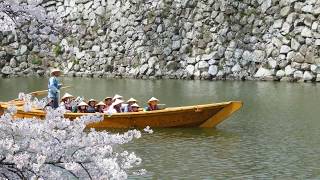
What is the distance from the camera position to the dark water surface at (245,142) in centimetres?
1293

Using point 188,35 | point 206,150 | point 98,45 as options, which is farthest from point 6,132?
point 98,45

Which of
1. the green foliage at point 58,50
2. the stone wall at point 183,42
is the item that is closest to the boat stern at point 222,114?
the stone wall at point 183,42

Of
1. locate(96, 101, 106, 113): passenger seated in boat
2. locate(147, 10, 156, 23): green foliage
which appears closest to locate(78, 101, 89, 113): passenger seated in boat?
locate(96, 101, 106, 113): passenger seated in boat

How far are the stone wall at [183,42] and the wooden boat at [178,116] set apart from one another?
1939 centimetres

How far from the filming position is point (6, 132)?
196 inches

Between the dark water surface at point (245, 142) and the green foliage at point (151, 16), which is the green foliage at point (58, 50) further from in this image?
the dark water surface at point (245, 142)

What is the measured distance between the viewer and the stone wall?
38312 millimetres

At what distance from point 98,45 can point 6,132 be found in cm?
4130

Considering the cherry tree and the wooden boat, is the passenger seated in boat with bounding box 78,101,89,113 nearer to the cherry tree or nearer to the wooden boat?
the wooden boat

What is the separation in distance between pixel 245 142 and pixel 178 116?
2.81 meters

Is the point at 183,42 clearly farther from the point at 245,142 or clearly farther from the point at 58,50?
the point at 245,142

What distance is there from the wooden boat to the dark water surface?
0.97 feet

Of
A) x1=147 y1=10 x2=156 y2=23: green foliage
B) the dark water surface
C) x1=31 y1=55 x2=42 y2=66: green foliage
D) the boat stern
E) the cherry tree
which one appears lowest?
the dark water surface

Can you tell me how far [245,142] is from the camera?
648 inches
